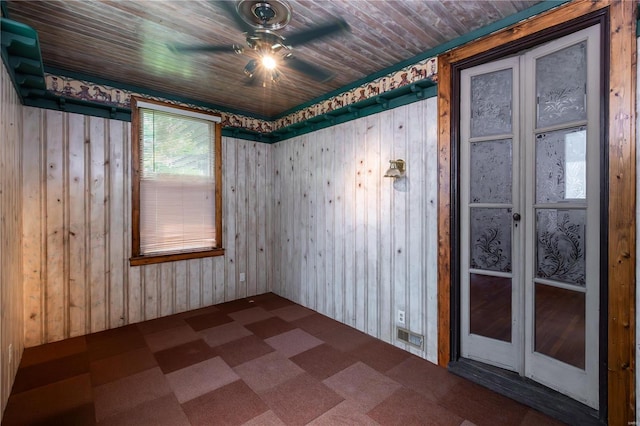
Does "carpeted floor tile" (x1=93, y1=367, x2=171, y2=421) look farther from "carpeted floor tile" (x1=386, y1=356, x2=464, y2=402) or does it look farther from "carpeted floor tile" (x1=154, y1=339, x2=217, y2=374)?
"carpeted floor tile" (x1=386, y1=356, x2=464, y2=402)

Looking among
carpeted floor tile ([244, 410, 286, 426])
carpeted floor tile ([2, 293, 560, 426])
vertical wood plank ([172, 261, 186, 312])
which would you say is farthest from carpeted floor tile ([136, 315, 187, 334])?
carpeted floor tile ([244, 410, 286, 426])

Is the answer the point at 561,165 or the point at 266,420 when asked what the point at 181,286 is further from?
the point at 561,165

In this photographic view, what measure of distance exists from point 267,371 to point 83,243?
2.30m

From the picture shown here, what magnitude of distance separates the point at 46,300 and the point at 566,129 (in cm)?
453

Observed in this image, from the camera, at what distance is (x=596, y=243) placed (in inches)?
67.4

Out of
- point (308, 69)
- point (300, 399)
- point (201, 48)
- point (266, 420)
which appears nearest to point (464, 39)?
point (308, 69)

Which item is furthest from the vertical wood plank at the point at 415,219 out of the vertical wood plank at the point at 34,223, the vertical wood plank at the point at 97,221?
the vertical wood plank at the point at 34,223

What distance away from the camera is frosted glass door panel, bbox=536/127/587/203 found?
180 centimetres

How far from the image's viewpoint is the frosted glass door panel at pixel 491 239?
213cm

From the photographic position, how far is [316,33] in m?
2.12

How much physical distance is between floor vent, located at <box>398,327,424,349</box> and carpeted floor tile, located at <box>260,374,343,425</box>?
92 centimetres

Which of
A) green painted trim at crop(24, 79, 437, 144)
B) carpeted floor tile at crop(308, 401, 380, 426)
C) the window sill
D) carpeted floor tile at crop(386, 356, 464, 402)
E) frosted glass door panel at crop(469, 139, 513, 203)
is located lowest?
carpeted floor tile at crop(308, 401, 380, 426)

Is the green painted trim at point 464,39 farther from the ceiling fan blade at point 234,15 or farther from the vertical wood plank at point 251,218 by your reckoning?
the vertical wood plank at point 251,218

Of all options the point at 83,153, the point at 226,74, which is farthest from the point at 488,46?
the point at 83,153
